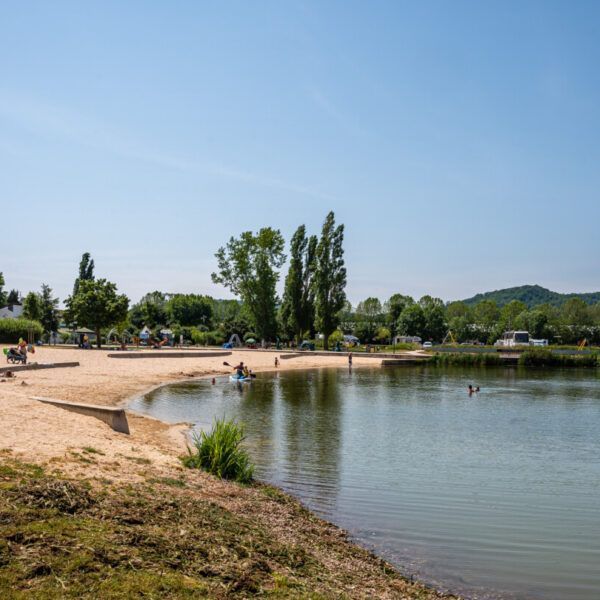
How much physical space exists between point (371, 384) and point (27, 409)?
34.9 metres

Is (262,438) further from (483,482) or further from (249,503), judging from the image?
(249,503)

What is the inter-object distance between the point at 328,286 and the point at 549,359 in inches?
1205

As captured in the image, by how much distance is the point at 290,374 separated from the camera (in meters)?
57.1

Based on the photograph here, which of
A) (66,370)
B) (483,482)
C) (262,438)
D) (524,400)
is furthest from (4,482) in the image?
(524,400)

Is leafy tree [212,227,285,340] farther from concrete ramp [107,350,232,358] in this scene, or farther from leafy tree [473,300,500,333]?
leafy tree [473,300,500,333]

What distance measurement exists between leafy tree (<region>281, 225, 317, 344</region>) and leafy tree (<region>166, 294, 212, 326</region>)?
42440mm

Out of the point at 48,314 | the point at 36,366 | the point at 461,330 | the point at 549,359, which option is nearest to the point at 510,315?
the point at 461,330

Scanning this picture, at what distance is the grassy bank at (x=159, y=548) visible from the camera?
6402 millimetres

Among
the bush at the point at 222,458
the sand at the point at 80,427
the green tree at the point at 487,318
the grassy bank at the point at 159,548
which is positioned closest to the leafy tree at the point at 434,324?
the green tree at the point at 487,318

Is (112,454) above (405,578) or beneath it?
above

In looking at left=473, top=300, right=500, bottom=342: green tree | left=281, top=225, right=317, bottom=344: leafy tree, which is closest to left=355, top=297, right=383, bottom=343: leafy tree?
left=473, top=300, right=500, bottom=342: green tree

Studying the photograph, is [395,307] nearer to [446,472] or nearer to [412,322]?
[412,322]

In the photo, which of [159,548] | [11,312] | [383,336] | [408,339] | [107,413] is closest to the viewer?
[159,548]

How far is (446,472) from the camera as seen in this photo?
60.3 ft
